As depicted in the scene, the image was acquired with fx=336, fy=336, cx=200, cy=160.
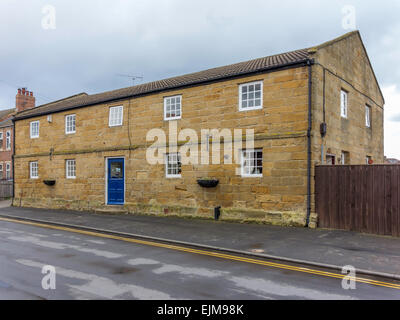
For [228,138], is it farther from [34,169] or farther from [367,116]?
[34,169]

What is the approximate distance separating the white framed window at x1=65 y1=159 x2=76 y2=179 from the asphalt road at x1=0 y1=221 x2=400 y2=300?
10.5m

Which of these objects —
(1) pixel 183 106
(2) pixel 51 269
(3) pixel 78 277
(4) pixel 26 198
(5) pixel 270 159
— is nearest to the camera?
(3) pixel 78 277

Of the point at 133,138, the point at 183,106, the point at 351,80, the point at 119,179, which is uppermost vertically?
the point at 351,80

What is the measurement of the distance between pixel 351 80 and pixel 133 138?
409 inches

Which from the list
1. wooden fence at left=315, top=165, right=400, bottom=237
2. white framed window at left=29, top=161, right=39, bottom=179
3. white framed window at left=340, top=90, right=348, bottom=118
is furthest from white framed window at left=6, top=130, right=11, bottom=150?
wooden fence at left=315, top=165, right=400, bottom=237

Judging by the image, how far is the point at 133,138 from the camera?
16.4m

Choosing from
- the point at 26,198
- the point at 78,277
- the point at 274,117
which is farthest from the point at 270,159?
the point at 26,198

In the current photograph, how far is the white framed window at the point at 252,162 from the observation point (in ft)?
41.9

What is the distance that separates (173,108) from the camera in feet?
50.1

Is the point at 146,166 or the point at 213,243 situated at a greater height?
the point at 146,166

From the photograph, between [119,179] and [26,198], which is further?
[26,198]

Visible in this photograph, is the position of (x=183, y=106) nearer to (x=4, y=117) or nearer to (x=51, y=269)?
(x=51, y=269)

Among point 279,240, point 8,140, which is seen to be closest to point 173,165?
point 279,240
